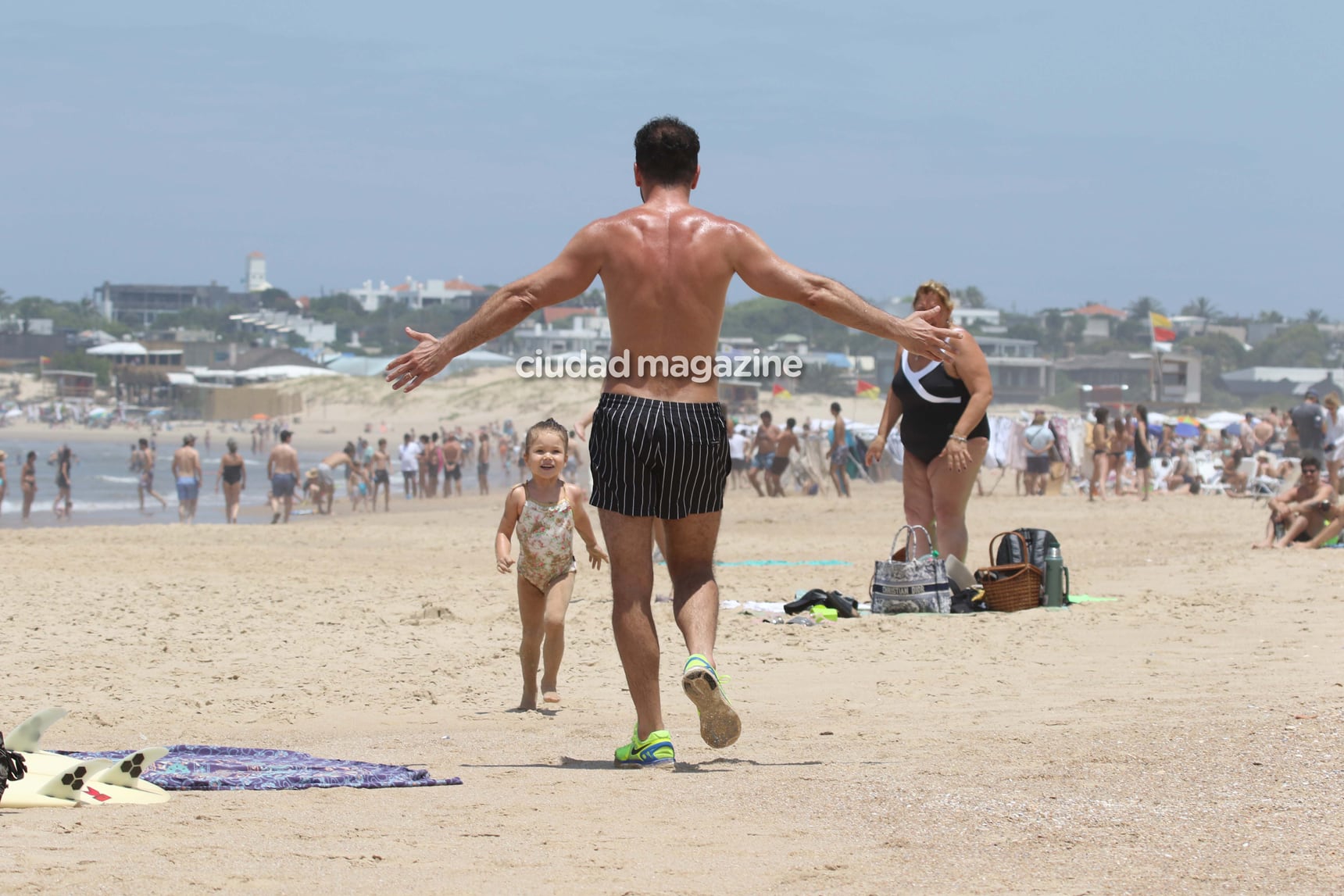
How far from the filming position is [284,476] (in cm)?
2183

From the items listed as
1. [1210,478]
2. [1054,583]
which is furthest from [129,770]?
[1210,478]

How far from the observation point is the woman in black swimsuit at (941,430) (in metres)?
7.42

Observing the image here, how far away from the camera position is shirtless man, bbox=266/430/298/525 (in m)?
21.7

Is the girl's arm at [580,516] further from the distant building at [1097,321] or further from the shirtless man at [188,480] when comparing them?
the distant building at [1097,321]

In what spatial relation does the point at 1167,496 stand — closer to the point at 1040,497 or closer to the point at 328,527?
the point at 1040,497

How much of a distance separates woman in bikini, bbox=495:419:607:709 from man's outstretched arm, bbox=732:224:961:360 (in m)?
1.82

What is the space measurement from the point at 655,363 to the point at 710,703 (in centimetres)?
99

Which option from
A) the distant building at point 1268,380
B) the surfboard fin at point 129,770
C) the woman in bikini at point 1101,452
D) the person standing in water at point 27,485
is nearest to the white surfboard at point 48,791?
the surfboard fin at point 129,770

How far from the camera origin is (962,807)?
3.44 meters

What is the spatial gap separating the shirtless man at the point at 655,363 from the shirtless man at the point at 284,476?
17869 mm

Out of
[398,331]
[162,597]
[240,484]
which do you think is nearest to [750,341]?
[398,331]

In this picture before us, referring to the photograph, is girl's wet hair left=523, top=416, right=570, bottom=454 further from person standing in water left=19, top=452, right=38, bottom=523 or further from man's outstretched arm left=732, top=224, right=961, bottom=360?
person standing in water left=19, top=452, right=38, bottom=523

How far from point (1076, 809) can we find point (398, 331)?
16455cm

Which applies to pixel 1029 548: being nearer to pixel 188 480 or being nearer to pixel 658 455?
pixel 658 455
